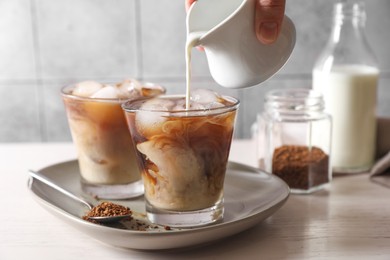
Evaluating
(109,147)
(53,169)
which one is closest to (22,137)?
(53,169)

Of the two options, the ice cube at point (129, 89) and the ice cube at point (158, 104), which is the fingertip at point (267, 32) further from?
the ice cube at point (129, 89)


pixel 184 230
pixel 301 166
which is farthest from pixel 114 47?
pixel 184 230

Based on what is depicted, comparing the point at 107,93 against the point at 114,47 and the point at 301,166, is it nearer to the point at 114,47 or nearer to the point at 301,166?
the point at 301,166

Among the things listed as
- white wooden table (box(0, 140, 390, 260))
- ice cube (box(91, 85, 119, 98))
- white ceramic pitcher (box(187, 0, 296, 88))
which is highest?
white ceramic pitcher (box(187, 0, 296, 88))

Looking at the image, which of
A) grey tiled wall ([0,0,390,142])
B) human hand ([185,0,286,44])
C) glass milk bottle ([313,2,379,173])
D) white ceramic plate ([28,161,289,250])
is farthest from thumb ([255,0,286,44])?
grey tiled wall ([0,0,390,142])

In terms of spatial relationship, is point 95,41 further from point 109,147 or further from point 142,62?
point 109,147

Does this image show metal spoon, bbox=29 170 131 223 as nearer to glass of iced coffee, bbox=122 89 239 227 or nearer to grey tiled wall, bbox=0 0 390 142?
glass of iced coffee, bbox=122 89 239 227
